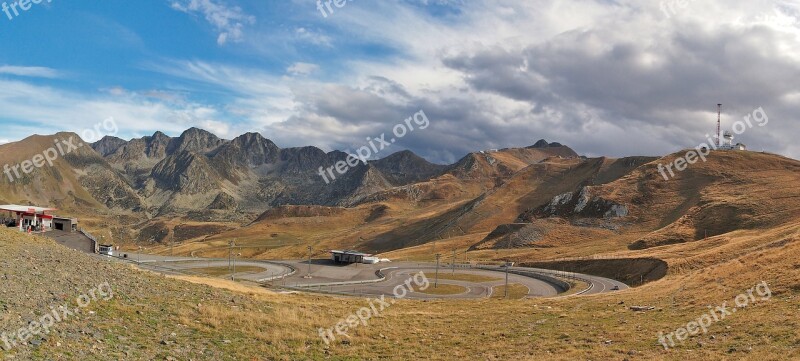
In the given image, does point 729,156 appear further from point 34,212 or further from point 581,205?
point 34,212

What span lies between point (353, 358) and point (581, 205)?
152396mm

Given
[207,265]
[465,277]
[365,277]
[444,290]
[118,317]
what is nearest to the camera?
[118,317]

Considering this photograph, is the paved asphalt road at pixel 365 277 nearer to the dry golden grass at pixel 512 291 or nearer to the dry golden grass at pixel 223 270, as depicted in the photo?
the dry golden grass at pixel 512 291

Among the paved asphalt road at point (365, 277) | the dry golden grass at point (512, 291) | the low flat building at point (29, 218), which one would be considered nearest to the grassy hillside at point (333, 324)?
the dry golden grass at point (512, 291)

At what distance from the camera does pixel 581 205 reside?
163 meters

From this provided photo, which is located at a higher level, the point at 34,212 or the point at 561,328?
the point at 34,212

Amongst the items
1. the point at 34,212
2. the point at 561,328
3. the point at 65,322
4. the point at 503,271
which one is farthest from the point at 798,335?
the point at 34,212

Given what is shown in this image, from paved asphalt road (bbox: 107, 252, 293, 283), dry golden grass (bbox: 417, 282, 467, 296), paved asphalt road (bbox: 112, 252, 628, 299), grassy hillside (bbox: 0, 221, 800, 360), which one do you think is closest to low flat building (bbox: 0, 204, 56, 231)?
paved asphalt road (bbox: 107, 252, 293, 283)

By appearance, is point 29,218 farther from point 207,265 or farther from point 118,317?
point 118,317

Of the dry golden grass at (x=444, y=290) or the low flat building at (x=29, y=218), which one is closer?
the dry golden grass at (x=444, y=290)

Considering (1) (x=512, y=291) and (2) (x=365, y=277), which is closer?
(1) (x=512, y=291)

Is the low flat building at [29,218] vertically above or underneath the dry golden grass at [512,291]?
above

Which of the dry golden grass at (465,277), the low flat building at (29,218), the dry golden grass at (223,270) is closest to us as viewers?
the low flat building at (29,218)

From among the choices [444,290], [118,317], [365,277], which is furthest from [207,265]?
[118,317]
